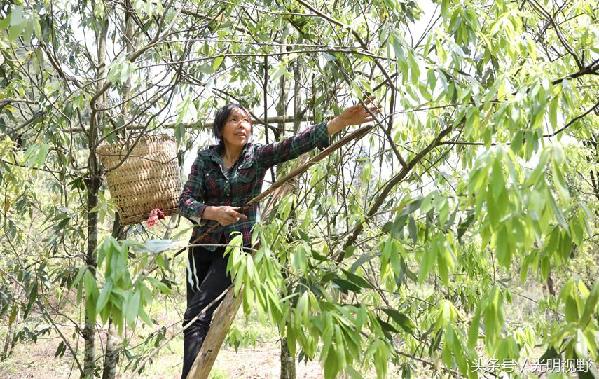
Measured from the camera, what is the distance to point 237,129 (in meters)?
2.18

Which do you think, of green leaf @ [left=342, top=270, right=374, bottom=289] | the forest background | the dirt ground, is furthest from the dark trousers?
the dirt ground

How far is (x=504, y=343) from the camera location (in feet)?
4.28

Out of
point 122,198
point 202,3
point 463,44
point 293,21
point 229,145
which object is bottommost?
point 122,198

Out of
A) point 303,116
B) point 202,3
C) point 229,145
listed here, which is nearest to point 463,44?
point 229,145

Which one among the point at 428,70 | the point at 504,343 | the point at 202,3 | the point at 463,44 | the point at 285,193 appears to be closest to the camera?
the point at 504,343

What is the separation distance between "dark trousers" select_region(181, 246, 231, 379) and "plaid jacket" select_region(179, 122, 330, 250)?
3.0 inches

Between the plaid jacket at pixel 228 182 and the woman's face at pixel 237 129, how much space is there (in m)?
0.05

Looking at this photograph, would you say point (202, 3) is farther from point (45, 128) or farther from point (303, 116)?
point (45, 128)

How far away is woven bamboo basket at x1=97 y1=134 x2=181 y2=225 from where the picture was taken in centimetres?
230

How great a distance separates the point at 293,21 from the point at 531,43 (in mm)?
947

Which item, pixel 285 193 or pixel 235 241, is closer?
pixel 235 241

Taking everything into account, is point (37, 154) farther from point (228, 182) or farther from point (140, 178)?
point (228, 182)

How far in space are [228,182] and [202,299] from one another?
477 mm

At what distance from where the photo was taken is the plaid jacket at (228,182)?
211cm
